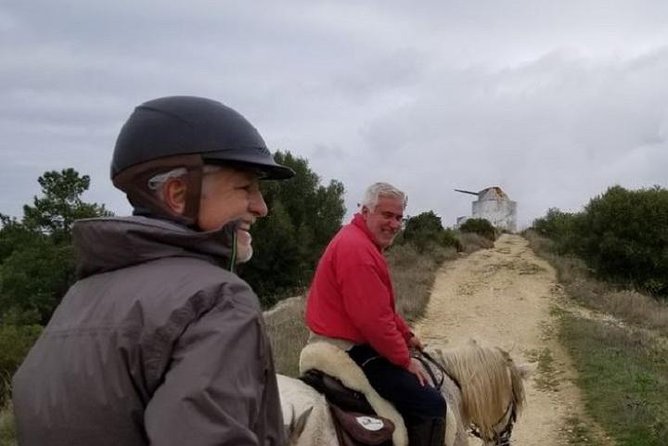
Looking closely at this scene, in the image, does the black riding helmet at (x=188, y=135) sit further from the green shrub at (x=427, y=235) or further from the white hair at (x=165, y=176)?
the green shrub at (x=427, y=235)

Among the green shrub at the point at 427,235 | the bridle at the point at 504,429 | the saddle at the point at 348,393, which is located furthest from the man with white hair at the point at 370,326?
the green shrub at the point at 427,235

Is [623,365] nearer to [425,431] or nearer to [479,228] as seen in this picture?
[425,431]

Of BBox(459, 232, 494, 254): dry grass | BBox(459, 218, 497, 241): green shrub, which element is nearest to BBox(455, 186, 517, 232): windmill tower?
BBox(459, 218, 497, 241): green shrub

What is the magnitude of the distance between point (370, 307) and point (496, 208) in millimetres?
69414

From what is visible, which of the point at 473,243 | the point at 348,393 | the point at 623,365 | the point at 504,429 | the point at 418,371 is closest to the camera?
the point at 348,393

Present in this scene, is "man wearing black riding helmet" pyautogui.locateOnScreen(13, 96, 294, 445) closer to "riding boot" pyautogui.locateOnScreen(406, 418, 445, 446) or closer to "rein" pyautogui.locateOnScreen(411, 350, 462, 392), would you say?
"riding boot" pyautogui.locateOnScreen(406, 418, 445, 446)

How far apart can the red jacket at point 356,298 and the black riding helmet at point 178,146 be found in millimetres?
2653

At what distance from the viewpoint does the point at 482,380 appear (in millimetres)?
5117

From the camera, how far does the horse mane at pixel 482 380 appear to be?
5.07 meters

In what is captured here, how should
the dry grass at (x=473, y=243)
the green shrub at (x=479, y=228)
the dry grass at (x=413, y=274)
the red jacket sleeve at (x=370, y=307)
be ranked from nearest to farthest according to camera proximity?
the red jacket sleeve at (x=370, y=307)
the dry grass at (x=413, y=274)
the dry grass at (x=473, y=243)
the green shrub at (x=479, y=228)

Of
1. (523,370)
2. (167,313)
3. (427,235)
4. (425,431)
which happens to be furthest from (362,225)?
(427,235)

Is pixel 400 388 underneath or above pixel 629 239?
underneath

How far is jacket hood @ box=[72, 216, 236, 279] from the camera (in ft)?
4.92

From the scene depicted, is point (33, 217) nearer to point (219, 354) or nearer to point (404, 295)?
point (404, 295)
